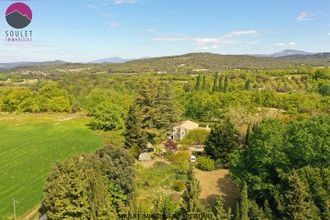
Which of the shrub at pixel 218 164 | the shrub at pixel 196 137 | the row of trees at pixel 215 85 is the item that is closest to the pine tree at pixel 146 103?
the shrub at pixel 196 137

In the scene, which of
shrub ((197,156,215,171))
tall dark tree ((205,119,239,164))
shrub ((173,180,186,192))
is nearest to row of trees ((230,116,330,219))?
shrub ((173,180,186,192))

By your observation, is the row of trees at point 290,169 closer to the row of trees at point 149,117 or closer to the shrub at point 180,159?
the shrub at point 180,159

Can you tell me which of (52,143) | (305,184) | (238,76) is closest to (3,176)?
(52,143)

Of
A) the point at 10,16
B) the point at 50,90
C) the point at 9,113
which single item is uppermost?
the point at 10,16

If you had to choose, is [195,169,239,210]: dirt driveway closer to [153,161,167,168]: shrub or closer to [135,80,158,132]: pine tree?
[153,161,167,168]: shrub

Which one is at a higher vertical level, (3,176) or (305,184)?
(305,184)

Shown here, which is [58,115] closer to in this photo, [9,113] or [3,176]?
[9,113]

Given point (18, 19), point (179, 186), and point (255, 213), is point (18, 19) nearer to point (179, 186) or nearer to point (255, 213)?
point (179, 186)
